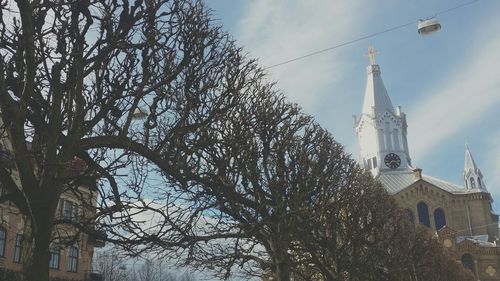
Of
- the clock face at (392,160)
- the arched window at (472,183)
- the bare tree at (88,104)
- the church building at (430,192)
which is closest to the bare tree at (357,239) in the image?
the bare tree at (88,104)

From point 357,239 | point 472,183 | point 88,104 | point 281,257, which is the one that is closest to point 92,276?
point 357,239

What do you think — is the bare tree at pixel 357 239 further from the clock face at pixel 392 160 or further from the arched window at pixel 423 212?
the clock face at pixel 392 160

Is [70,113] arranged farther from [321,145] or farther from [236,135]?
[321,145]

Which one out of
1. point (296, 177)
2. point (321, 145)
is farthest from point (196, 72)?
point (321, 145)

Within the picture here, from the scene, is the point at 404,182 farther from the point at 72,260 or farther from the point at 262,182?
the point at 262,182

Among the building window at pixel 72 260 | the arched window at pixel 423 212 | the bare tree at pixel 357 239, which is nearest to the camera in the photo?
the bare tree at pixel 357 239

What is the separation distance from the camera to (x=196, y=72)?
1319 centimetres

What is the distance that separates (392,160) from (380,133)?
5.59 metres

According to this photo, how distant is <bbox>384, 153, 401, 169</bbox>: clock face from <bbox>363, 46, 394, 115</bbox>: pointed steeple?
29.5ft

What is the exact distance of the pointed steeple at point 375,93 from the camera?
102m

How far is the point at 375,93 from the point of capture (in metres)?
105

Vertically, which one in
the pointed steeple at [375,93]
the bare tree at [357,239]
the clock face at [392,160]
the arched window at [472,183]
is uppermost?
the pointed steeple at [375,93]

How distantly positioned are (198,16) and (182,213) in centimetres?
493

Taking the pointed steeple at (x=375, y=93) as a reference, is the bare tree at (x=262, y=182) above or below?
below
